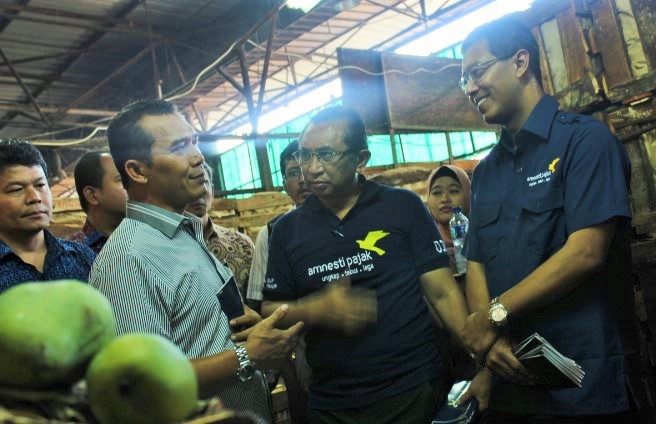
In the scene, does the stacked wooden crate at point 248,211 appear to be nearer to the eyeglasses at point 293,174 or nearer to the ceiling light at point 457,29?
the eyeglasses at point 293,174

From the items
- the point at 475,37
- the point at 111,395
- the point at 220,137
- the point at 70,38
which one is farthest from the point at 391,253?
the point at 70,38

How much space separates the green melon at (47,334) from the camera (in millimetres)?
609

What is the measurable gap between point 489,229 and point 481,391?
0.61 meters

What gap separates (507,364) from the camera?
182 cm

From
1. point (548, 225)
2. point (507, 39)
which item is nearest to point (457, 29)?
Answer: point (507, 39)

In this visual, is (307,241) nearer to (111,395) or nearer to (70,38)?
(111,395)

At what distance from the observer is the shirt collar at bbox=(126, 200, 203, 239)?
176cm

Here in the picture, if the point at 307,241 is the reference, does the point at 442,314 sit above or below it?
below

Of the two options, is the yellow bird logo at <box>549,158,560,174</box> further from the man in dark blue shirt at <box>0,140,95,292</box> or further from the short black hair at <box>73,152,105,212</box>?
the short black hair at <box>73,152,105,212</box>

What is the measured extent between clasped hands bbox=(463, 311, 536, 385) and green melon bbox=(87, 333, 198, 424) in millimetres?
1421

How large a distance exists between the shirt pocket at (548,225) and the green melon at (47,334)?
1.55 meters

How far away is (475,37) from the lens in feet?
6.93

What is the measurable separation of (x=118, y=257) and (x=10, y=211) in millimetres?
1006

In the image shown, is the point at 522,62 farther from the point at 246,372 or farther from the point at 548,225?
the point at 246,372
